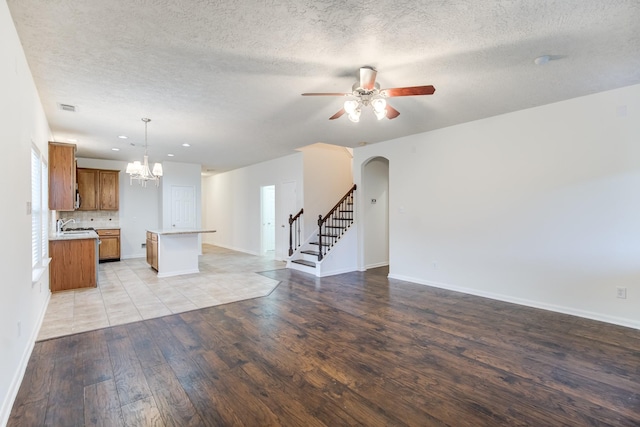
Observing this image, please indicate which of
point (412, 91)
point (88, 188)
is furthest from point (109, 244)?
point (412, 91)

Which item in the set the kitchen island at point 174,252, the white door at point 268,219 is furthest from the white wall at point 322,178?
the kitchen island at point 174,252

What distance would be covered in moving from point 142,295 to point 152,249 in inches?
88.5

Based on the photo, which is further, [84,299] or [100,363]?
[84,299]

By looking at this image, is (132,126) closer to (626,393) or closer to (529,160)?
(529,160)

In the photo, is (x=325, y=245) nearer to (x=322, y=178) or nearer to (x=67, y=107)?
(x=322, y=178)

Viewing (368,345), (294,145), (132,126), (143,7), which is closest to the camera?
(143,7)

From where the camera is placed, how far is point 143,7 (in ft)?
7.13

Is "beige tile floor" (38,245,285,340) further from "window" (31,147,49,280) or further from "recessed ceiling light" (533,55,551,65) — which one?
"recessed ceiling light" (533,55,551,65)

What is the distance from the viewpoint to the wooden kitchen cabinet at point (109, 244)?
312 inches

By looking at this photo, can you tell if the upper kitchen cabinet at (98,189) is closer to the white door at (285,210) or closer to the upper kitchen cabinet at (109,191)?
the upper kitchen cabinet at (109,191)

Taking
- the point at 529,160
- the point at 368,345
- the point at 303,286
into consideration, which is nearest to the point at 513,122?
the point at 529,160

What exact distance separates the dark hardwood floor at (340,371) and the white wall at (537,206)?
54 cm

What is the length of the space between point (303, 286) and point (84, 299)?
3393 mm

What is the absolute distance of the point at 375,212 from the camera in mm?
7211
